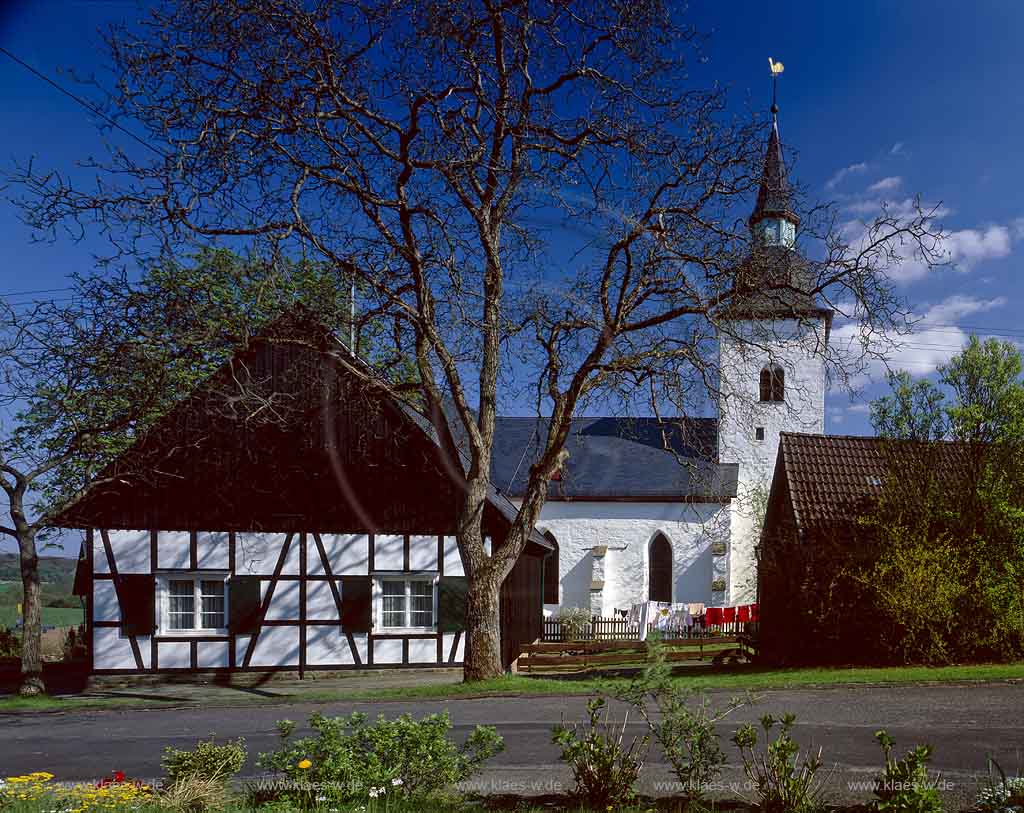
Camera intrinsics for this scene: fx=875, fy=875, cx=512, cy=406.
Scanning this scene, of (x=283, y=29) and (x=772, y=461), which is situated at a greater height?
(x=283, y=29)

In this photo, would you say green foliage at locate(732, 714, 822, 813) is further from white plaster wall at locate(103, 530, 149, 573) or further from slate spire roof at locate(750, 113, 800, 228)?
white plaster wall at locate(103, 530, 149, 573)

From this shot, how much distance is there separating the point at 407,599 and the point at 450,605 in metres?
0.95

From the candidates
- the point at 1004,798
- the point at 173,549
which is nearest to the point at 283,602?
the point at 173,549

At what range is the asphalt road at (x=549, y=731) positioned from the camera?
746 centimetres

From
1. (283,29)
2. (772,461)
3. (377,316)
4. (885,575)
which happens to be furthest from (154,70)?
(772,461)

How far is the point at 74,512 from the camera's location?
17.4 metres

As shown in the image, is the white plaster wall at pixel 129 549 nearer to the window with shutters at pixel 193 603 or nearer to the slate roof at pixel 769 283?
the window with shutters at pixel 193 603

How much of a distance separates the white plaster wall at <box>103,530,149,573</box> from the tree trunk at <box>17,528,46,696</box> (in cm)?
146

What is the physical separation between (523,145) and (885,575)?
34.4 feet

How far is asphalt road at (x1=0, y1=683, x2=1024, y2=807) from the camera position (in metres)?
7.46

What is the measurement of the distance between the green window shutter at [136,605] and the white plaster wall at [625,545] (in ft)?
67.0

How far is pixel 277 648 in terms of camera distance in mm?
17984

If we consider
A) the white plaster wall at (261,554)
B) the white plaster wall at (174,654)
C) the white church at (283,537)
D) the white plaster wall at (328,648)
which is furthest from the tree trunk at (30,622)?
the white plaster wall at (328,648)

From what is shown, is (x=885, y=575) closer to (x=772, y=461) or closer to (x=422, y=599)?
(x=422, y=599)
